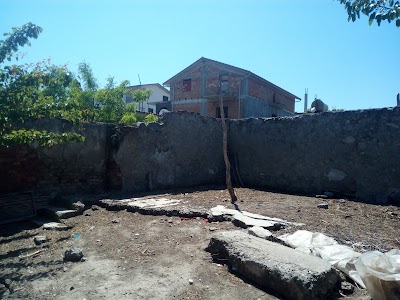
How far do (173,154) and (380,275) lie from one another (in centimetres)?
621

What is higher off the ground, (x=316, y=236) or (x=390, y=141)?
(x=390, y=141)

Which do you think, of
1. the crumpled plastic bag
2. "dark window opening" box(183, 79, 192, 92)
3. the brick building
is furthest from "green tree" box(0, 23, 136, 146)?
"dark window opening" box(183, 79, 192, 92)

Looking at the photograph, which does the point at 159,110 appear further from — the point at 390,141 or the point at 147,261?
the point at 147,261

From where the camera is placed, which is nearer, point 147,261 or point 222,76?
point 147,261

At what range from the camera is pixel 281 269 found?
2709mm

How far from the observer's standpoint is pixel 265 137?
8375 millimetres

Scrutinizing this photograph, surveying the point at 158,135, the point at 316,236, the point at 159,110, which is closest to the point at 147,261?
the point at 316,236

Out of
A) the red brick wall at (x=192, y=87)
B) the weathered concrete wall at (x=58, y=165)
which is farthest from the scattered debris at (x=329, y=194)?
the red brick wall at (x=192, y=87)

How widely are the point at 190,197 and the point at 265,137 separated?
3070mm

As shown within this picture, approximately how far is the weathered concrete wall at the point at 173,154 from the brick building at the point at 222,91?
1213 cm

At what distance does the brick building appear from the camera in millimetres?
20688

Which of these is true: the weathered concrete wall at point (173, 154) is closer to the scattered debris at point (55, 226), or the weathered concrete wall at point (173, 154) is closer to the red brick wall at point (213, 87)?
the scattered debris at point (55, 226)

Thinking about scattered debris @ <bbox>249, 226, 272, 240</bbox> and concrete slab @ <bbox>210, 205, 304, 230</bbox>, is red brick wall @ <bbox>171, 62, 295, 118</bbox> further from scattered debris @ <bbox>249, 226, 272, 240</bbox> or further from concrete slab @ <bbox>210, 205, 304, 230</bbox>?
scattered debris @ <bbox>249, 226, 272, 240</bbox>

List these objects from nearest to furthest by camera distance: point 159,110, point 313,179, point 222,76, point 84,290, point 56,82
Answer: point 84,290
point 56,82
point 313,179
point 222,76
point 159,110
